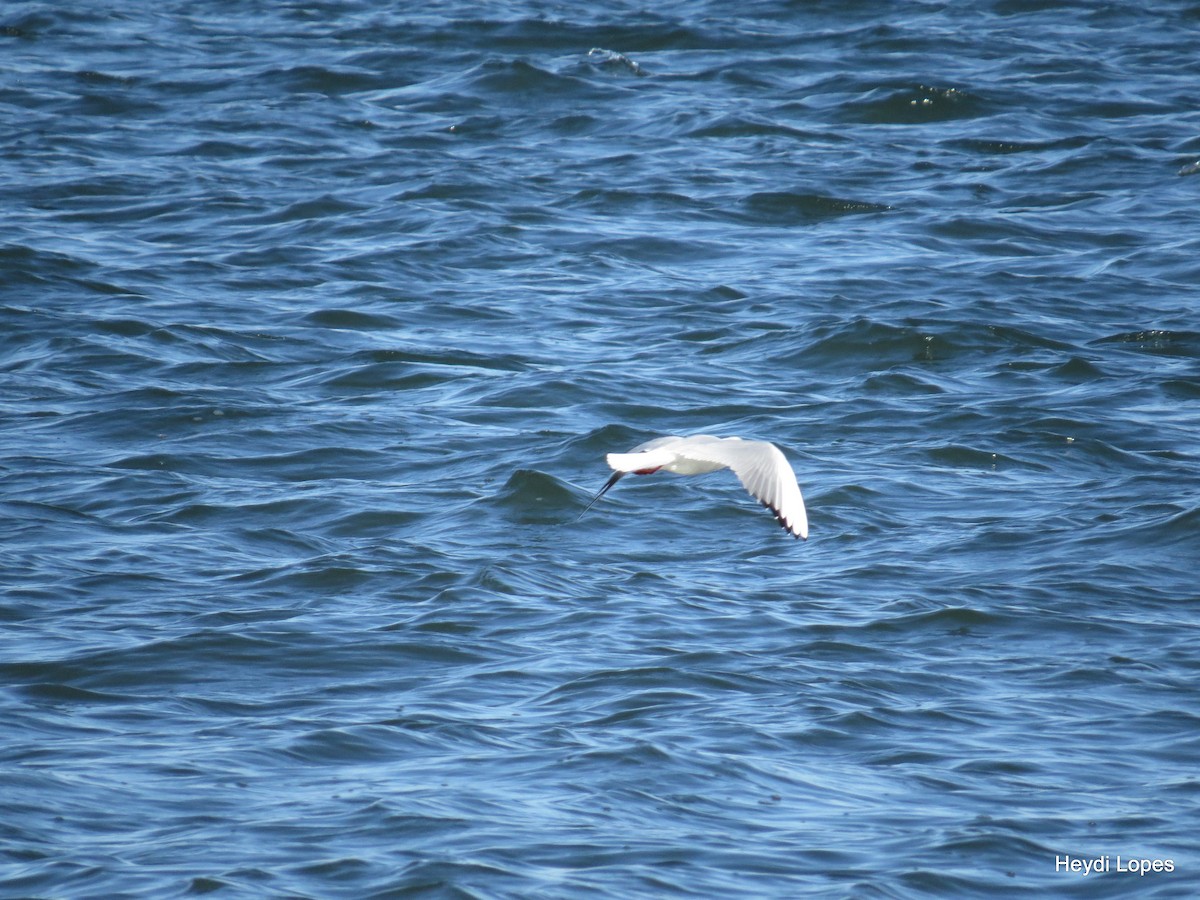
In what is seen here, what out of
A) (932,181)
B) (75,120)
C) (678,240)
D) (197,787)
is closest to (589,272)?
(678,240)

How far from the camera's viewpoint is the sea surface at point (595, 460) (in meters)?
5.23

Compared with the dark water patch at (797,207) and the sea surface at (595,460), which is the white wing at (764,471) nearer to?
the sea surface at (595,460)

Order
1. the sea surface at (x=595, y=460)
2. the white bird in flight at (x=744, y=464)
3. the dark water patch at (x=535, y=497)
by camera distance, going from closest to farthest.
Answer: the sea surface at (x=595, y=460) → the white bird in flight at (x=744, y=464) → the dark water patch at (x=535, y=497)

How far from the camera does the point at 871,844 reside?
5.07 m

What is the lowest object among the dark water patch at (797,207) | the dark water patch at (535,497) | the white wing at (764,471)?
the dark water patch at (535,497)

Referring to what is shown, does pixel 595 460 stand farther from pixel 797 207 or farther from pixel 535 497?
pixel 797 207

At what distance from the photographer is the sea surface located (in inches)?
206

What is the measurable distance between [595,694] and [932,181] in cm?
828

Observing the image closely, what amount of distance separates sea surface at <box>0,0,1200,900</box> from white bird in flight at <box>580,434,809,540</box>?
497 millimetres

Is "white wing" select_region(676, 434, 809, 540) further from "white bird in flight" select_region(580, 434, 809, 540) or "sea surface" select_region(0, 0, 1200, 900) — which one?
"sea surface" select_region(0, 0, 1200, 900)

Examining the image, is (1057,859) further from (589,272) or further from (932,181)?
(932,181)

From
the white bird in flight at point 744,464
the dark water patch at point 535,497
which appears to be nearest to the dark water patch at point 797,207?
the dark water patch at point 535,497

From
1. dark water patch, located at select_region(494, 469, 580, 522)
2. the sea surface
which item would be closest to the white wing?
the sea surface

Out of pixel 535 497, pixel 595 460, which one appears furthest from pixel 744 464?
pixel 595 460
